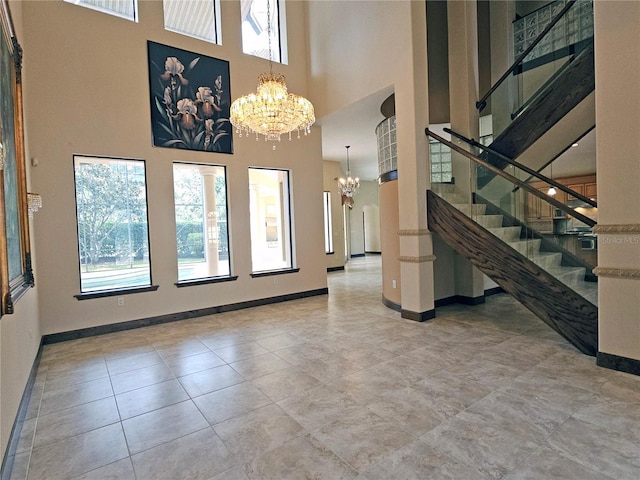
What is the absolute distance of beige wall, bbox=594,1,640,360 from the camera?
9.63 feet

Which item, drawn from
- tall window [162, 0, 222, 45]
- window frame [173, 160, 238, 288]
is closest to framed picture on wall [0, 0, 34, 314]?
window frame [173, 160, 238, 288]

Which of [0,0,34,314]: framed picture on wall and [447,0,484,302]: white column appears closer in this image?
[0,0,34,314]: framed picture on wall

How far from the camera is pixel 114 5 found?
509 centimetres

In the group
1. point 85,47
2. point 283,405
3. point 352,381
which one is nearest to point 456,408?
point 352,381

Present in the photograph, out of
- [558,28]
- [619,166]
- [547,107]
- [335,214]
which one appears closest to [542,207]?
[619,166]

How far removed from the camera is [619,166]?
302 cm

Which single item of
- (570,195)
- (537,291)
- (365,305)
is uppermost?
(570,195)

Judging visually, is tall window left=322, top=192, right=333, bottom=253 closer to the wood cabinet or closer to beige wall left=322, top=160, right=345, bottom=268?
beige wall left=322, top=160, right=345, bottom=268

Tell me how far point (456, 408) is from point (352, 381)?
0.91m

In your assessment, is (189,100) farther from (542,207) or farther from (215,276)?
(542,207)

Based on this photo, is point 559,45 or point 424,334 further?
point 559,45

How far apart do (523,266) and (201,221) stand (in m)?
4.98

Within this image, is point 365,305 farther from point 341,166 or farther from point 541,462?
point 341,166

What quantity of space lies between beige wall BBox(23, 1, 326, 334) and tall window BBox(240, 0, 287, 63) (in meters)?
0.26
